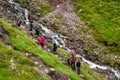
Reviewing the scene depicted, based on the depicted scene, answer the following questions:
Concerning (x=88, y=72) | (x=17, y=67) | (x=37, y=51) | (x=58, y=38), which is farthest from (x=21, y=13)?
(x=17, y=67)

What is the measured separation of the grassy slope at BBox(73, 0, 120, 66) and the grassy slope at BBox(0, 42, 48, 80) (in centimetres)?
2486

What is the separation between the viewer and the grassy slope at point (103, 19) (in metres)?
71.9

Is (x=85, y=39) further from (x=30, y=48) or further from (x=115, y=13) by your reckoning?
(x=30, y=48)

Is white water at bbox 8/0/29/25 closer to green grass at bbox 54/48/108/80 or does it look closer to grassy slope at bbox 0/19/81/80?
green grass at bbox 54/48/108/80

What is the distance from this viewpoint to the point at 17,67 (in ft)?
140

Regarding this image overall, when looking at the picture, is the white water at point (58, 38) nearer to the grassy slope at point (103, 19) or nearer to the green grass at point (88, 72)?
the grassy slope at point (103, 19)

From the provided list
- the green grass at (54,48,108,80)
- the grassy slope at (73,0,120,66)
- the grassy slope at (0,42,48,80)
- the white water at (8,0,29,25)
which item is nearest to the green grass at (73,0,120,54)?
the grassy slope at (73,0,120,66)

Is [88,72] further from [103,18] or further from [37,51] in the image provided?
[103,18]

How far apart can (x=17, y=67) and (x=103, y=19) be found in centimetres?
4203

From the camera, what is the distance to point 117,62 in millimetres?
64750

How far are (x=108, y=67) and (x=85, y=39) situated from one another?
9745 millimetres

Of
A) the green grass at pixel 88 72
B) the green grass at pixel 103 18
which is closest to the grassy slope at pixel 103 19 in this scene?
the green grass at pixel 103 18

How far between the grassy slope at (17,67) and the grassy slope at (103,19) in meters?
24.9

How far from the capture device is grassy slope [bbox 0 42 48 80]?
40.5m
